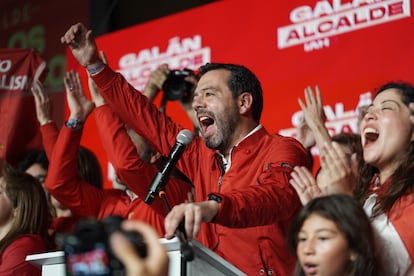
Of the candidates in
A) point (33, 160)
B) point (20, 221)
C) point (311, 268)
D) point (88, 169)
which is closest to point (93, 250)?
point (311, 268)

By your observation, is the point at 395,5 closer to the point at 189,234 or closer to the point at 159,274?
the point at 189,234

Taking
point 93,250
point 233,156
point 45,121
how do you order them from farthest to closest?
point 45,121 → point 233,156 → point 93,250

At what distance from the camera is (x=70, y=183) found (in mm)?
3580

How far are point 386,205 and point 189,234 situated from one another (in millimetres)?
718

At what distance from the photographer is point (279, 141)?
2900 mm

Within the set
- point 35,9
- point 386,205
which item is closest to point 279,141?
point 386,205

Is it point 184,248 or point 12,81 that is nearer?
point 184,248

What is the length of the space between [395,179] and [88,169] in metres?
1.65

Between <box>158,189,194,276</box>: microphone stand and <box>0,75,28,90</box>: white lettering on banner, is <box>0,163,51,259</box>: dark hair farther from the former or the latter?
<box>158,189,194,276</box>: microphone stand

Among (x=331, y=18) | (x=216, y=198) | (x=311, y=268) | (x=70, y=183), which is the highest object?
(x=331, y=18)

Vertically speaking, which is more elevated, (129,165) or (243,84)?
(243,84)

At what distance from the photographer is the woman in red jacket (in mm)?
3219

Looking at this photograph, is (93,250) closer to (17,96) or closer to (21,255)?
(21,255)

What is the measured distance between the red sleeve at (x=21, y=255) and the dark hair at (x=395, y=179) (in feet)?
4.09
